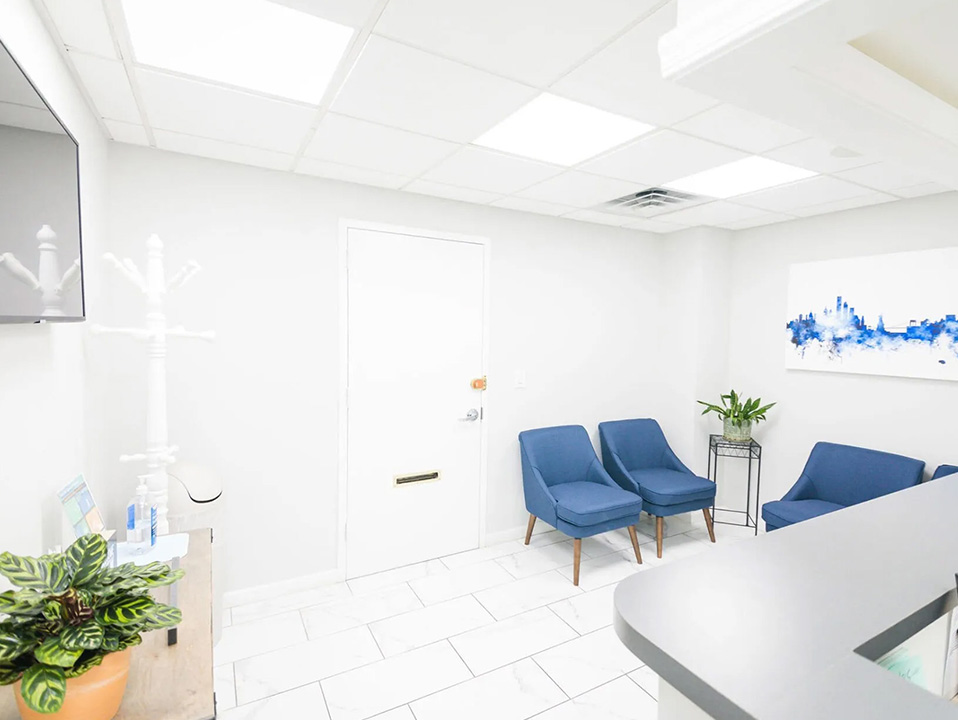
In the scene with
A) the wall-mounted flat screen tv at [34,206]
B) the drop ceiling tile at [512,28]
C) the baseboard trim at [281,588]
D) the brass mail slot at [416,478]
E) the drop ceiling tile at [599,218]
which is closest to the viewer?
the wall-mounted flat screen tv at [34,206]

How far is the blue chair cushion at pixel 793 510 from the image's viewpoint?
10.4ft

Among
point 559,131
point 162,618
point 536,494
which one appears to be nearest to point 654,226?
point 559,131

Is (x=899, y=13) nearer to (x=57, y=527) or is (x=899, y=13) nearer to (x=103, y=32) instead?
(x=103, y=32)

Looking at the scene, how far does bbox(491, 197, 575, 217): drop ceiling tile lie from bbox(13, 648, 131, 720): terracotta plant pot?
3022 millimetres

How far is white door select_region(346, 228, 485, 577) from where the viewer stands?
317cm

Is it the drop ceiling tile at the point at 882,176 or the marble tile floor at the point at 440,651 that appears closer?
the marble tile floor at the point at 440,651

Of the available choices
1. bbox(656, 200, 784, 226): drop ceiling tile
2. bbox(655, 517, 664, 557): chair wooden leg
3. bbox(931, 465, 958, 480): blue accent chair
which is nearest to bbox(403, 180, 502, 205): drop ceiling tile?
bbox(656, 200, 784, 226): drop ceiling tile

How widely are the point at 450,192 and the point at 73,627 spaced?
9.35 feet

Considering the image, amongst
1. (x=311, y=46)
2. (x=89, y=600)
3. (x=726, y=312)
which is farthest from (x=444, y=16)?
(x=726, y=312)

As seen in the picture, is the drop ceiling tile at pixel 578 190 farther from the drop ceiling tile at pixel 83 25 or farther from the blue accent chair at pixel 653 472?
the drop ceiling tile at pixel 83 25

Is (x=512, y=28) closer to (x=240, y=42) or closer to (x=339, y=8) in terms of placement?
(x=339, y=8)

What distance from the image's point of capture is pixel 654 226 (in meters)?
4.14

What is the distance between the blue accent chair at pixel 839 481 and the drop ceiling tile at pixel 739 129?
219 cm

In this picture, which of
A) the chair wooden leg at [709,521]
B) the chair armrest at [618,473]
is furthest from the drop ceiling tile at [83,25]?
the chair wooden leg at [709,521]
